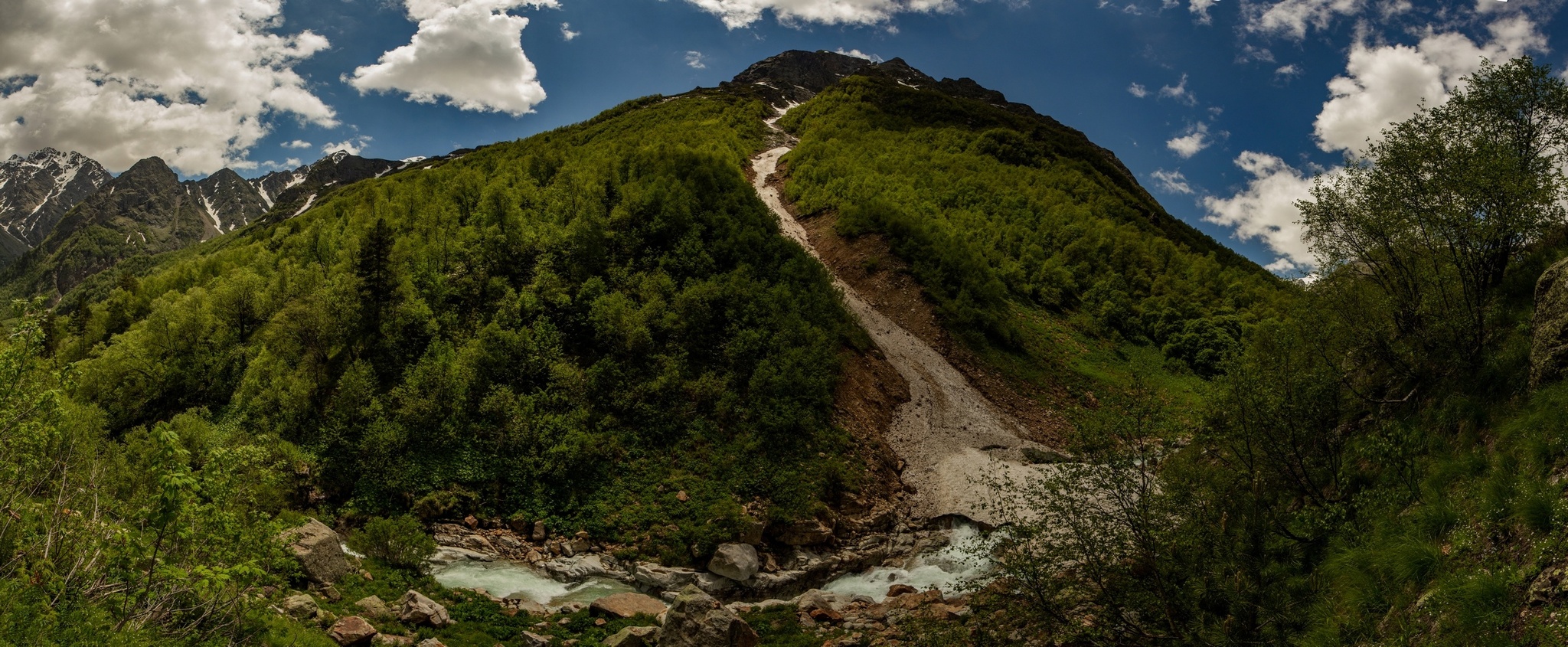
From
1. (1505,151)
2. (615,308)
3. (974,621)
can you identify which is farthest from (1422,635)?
(615,308)

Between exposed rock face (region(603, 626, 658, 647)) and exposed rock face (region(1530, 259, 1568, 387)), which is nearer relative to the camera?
exposed rock face (region(1530, 259, 1568, 387))

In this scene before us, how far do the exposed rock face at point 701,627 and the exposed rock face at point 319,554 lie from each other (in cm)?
1044

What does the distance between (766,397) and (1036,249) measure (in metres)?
41.1

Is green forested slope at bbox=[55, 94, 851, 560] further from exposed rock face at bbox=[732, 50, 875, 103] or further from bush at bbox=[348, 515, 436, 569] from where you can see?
exposed rock face at bbox=[732, 50, 875, 103]

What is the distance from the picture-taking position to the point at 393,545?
23.6m

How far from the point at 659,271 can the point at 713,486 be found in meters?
16.6

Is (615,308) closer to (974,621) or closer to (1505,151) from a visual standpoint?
(974,621)

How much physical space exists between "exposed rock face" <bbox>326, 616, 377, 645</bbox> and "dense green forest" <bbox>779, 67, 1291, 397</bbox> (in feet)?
134

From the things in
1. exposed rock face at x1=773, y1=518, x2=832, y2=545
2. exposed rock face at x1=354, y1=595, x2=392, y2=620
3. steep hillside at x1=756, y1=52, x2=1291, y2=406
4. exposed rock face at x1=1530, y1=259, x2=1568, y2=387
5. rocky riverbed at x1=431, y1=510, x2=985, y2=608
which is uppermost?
steep hillside at x1=756, y1=52, x2=1291, y2=406

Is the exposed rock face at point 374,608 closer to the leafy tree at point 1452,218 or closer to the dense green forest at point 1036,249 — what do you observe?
the leafy tree at point 1452,218

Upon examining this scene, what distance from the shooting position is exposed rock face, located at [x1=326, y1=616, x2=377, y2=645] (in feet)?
55.5

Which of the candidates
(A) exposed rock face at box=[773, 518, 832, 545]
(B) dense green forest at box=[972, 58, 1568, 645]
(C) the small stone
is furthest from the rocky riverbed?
(B) dense green forest at box=[972, 58, 1568, 645]

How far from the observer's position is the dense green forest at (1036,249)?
173ft

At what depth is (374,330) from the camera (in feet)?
118
